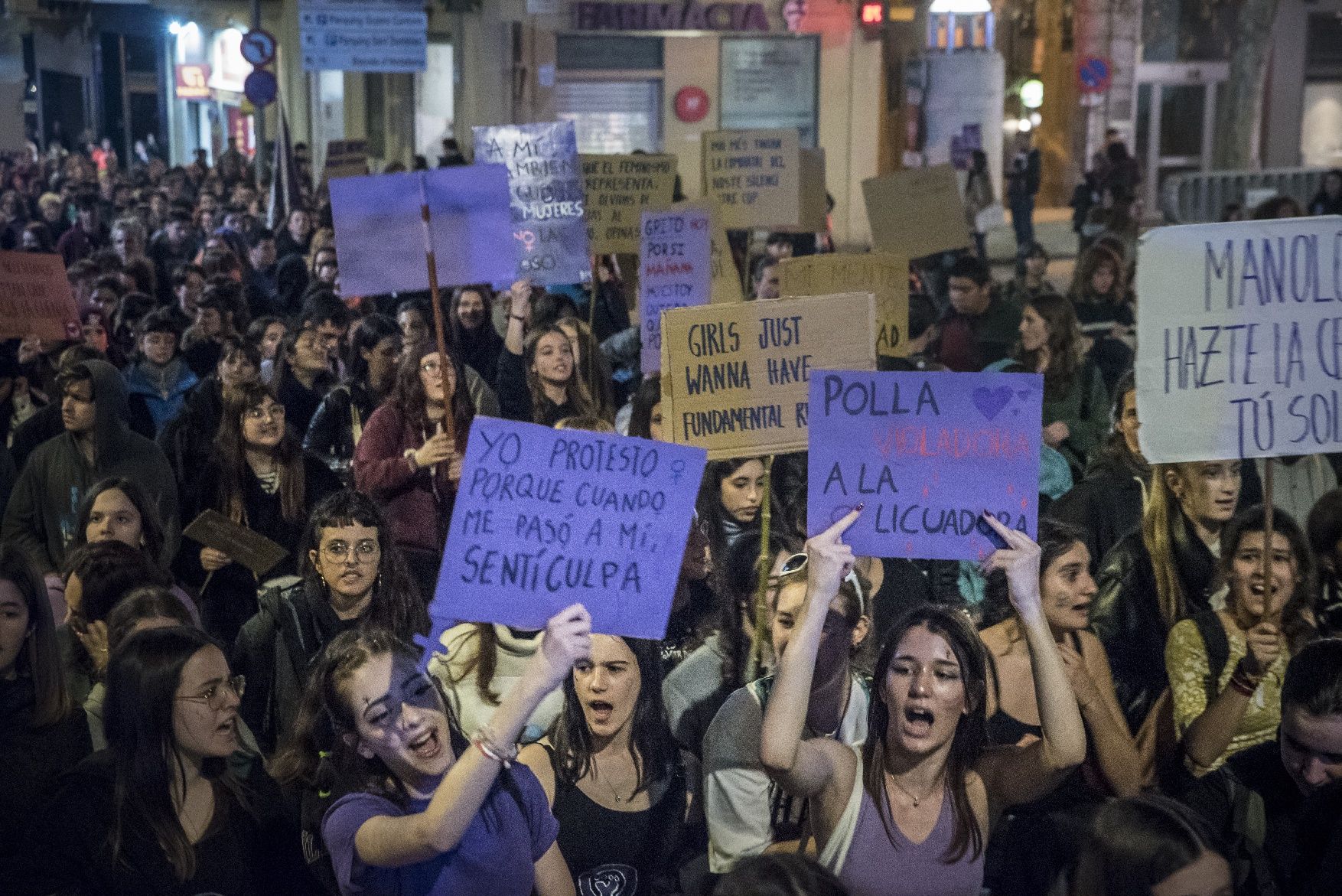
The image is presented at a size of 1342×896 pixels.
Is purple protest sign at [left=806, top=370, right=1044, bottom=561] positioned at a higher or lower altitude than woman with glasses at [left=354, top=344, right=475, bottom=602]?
higher

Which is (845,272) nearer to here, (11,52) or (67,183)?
(11,52)

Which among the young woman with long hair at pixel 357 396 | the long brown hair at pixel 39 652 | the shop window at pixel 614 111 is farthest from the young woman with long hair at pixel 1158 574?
the shop window at pixel 614 111

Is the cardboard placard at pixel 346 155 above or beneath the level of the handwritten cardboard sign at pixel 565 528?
above

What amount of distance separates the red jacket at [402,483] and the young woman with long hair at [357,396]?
397mm

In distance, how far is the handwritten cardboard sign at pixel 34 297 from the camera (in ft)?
26.7

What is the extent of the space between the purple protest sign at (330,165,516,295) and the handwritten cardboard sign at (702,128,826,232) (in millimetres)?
3650

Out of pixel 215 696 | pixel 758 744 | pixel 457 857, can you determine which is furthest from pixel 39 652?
pixel 758 744

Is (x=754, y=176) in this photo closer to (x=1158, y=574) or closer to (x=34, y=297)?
(x=34, y=297)

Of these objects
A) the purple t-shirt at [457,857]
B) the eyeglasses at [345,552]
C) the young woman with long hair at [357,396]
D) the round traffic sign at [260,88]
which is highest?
the round traffic sign at [260,88]

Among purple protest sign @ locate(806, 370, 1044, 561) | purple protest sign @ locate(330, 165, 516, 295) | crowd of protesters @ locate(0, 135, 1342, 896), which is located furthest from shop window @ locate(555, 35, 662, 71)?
purple protest sign @ locate(806, 370, 1044, 561)

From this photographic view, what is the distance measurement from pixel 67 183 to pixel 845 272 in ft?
60.0

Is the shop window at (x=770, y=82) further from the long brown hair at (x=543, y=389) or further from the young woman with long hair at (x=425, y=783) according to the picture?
the young woman with long hair at (x=425, y=783)

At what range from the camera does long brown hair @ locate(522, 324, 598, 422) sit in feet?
23.9

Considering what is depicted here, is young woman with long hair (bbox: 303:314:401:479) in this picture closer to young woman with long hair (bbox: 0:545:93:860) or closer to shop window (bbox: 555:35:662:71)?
young woman with long hair (bbox: 0:545:93:860)
